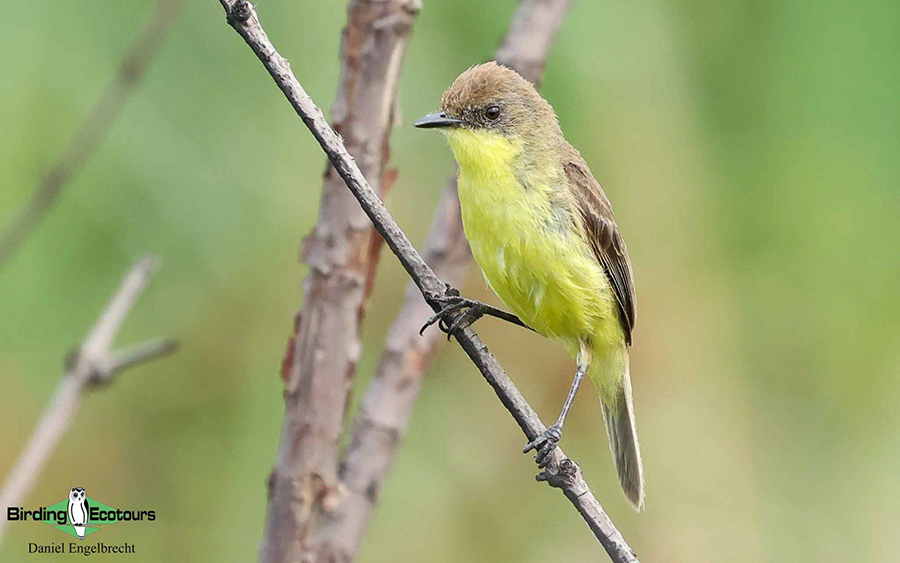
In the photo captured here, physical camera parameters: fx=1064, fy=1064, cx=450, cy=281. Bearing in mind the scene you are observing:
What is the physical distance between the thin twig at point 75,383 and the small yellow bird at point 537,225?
96 cm

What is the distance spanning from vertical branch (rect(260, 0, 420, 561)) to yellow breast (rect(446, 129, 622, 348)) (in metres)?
0.28

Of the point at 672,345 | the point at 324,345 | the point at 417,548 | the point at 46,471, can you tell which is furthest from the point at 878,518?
the point at 46,471

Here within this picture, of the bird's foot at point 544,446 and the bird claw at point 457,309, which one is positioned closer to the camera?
the bird's foot at point 544,446

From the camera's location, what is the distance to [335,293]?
126 inches

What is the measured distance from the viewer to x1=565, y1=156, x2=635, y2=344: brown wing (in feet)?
10.7

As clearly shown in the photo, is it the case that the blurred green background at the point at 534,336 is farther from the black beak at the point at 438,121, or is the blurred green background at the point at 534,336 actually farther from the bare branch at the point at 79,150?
the bare branch at the point at 79,150

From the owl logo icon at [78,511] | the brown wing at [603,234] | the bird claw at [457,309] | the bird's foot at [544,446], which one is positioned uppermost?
the brown wing at [603,234]

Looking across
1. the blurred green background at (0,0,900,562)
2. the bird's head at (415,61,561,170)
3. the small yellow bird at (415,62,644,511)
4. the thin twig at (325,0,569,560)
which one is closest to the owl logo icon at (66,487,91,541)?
the blurred green background at (0,0,900,562)

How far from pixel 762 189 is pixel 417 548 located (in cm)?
206

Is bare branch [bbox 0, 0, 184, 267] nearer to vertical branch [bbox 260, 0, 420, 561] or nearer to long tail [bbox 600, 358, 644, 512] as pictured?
vertical branch [bbox 260, 0, 420, 561]

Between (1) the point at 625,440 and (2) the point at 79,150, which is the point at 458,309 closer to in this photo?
(1) the point at 625,440

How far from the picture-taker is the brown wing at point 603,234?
3.26 meters

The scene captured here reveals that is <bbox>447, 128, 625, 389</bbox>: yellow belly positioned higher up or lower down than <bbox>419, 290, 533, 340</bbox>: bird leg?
higher up

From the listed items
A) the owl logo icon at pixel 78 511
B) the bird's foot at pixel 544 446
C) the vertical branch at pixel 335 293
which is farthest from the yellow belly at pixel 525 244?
the owl logo icon at pixel 78 511
